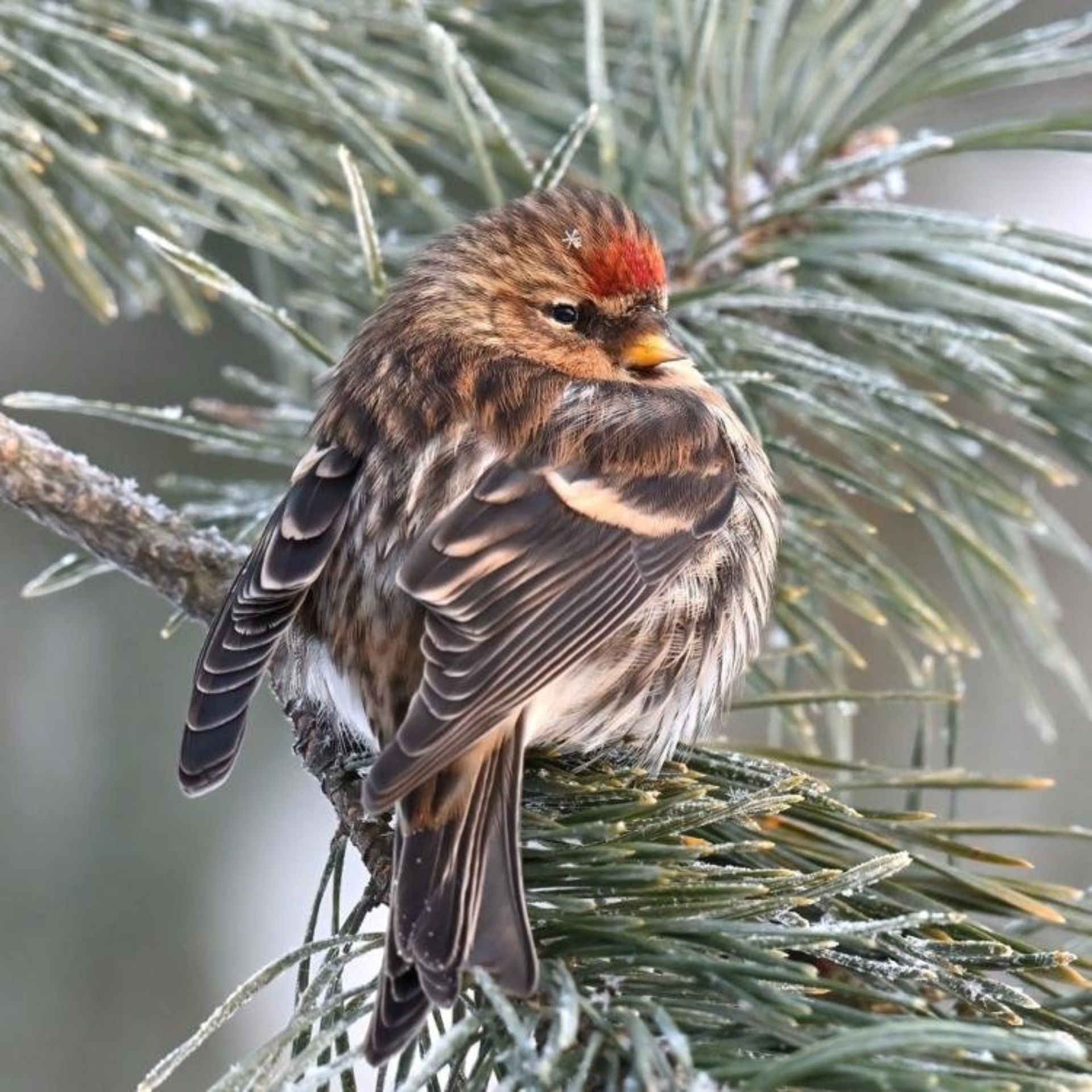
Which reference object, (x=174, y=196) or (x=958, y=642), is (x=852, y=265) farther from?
(x=174, y=196)

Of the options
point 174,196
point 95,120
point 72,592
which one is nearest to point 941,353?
point 174,196

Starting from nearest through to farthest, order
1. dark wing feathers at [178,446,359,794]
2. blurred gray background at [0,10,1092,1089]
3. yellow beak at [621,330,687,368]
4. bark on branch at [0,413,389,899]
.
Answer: dark wing feathers at [178,446,359,794]
bark on branch at [0,413,389,899]
yellow beak at [621,330,687,368]
blurred gray background at [0,10,1092,1089]

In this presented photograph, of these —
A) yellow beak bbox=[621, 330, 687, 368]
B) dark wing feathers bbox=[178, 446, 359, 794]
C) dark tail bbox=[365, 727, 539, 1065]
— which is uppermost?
yellow beak bbox=[621, 330, 687, 368]

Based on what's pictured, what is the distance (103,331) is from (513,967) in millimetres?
1968

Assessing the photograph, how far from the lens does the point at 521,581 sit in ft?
5.20

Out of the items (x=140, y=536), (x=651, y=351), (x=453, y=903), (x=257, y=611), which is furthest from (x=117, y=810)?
(x=453, y=903)

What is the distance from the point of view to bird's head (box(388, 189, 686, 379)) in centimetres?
188

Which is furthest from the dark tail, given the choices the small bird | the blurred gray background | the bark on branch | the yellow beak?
the blurred gray background

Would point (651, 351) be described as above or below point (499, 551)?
above

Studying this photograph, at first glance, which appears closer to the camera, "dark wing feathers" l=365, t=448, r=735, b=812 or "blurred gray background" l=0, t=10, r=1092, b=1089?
"dark wing feathers" l=365, t=448, r=735, b=812

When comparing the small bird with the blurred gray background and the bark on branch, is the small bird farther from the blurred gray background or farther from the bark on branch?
the blurred gray background

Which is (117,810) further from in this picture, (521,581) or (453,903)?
(453,903)

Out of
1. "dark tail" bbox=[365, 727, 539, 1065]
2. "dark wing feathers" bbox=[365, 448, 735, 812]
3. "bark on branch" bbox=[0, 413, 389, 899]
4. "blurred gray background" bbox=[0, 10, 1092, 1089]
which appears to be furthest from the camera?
"blurred gray background" bbox=[0, 10, 1092, 1089]

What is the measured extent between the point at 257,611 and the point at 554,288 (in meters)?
0.62
